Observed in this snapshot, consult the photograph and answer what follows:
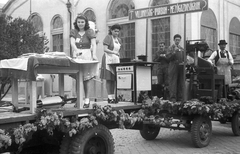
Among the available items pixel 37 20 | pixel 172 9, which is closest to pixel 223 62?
pixel 172 9

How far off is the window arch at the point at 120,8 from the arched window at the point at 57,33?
4.51 metres

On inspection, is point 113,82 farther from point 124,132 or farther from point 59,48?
point 59,48

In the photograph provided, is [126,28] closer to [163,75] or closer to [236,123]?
[163,75]

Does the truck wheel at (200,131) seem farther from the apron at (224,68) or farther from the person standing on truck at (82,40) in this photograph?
the person standing on truck at (82,40)

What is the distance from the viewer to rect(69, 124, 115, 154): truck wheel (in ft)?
15.3

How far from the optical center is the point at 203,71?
7.49 metres

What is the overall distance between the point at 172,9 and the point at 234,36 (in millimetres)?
14775

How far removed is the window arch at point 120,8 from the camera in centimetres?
1811

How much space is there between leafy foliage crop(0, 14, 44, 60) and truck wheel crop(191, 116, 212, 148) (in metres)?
9.30

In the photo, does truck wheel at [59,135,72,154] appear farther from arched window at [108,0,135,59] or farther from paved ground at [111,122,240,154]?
arched window at [108,0,135,59]

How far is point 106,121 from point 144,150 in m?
2.29

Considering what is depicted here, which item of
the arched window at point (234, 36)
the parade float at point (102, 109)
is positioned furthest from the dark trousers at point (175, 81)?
the arched window at point (234, 36)

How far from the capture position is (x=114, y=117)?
5.13m

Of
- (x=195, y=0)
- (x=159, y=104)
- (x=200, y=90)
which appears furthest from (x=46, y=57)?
(x=200, y=90)
